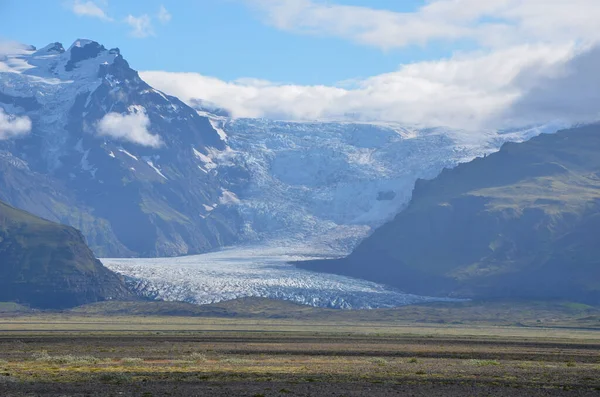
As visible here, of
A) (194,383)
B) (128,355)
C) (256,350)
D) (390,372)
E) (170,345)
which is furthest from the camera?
(170,345)

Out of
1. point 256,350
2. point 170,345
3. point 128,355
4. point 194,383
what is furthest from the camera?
point 170,345

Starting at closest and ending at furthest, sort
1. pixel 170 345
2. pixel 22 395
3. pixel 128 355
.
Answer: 1. pixel 22 395
2. pixel 128 355
3. pixel 170 345

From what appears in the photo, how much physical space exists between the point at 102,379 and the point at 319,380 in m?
14.3

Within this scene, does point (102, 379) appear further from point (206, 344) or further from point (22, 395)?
point (206, 344)

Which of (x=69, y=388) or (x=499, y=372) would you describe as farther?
(x=499, y=372)

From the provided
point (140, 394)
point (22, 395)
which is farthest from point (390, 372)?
point (22, 395)

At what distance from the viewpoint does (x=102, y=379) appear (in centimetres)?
7019

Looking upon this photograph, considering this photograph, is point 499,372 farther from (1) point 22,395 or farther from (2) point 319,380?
(1) point 22,395

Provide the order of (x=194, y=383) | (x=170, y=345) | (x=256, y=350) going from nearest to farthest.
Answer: (x=194, y=383), (x=256, y=350), (x=170, y=345)

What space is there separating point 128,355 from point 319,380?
32.0 metres

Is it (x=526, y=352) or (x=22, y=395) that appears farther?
(x=526, y=352)

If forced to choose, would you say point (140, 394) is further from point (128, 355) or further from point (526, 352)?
point (526, 352)

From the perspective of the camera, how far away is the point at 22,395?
200 ft

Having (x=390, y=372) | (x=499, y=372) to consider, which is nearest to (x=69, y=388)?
(x=390, y=372)
